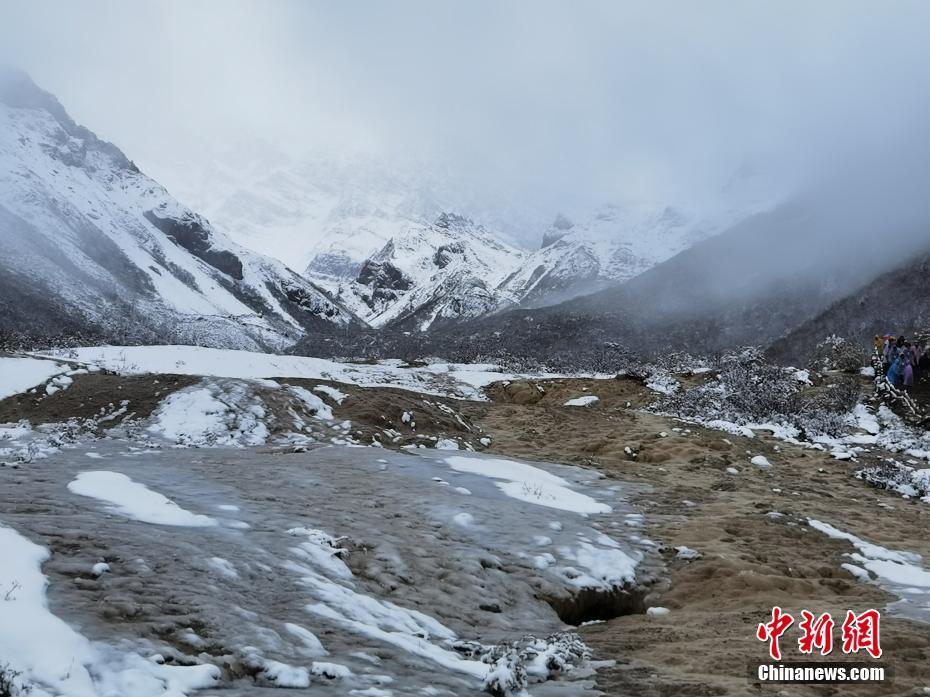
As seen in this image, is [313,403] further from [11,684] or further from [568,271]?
[568,271]

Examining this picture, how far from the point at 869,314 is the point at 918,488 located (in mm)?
45951

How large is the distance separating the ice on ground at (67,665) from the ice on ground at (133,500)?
2969 millimetres

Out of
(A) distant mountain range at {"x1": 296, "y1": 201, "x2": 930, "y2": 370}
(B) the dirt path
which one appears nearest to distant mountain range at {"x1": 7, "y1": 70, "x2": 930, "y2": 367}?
(A) distant mountain range at {"x1": 296, "y1": 201, "x2": 930, "y2": 370}

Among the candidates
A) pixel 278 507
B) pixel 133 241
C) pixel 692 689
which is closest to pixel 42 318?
pixel 133 241

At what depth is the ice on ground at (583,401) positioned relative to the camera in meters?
29.4

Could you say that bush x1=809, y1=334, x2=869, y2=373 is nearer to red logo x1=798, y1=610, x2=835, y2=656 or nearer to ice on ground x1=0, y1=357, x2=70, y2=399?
red logo x1=798, y1=610, x2=835, y2=656

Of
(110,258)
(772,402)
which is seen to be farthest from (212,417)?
(110,258)

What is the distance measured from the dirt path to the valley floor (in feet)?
0.12

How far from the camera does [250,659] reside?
4219 mm

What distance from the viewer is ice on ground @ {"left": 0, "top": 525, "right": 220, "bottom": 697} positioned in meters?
3.45

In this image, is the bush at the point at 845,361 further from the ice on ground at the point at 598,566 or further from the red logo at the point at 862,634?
the red logo at the point at 862,634

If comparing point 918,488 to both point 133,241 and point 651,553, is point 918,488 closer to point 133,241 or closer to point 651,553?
point 651,553

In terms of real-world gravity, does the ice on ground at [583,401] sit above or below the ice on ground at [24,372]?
above

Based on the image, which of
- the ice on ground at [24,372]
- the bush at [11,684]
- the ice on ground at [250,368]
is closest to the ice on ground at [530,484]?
the bush at [11,684]
